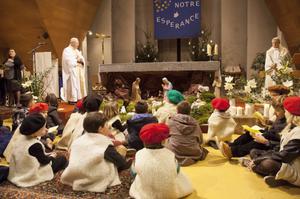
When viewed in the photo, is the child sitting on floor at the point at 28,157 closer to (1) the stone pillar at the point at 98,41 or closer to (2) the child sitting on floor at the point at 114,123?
(2) the child sitting on floor at the point at 114,123

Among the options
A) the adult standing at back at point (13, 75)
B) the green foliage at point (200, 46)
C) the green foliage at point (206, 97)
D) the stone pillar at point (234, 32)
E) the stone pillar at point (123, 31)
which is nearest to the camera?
the green foliage at point (206, 97)

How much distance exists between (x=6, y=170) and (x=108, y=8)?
394 inches

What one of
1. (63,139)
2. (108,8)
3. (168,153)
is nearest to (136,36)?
(108,8)

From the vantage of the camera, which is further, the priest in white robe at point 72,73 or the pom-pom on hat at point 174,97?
the priest in white robe at point 72,73

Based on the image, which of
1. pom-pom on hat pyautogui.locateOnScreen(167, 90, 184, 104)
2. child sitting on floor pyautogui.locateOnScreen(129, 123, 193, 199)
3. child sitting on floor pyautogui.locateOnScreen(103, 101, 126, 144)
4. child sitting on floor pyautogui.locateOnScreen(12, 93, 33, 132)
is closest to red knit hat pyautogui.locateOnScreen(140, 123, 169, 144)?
child sitting on floor pyautogui.locateOnScreen(129, 123, 193, 199)

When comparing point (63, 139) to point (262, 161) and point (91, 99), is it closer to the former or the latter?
point (91, 99)

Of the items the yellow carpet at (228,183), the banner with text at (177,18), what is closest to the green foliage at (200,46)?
the banner with text at (177,18)

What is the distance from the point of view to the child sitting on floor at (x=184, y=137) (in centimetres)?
412

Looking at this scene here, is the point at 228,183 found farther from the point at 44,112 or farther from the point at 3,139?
the point at 3,139

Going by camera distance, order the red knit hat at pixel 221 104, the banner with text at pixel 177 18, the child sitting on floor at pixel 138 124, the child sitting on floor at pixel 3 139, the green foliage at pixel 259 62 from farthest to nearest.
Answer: the banner with text at pixel 177 18, the green foliage at pixel 259 62, the red knit hat at pixel 221 104, the child sitting on floor at pixel 3 139, the child sitting on floor at pixel 138 124

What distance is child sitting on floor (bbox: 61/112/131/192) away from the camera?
10.5 feet

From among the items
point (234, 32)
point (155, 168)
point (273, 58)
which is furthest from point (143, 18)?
point (155, 168)

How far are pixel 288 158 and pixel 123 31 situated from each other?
10.3 meters

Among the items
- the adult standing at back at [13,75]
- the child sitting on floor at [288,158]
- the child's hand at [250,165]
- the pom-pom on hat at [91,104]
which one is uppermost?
the adult standing at back at [13,75]
